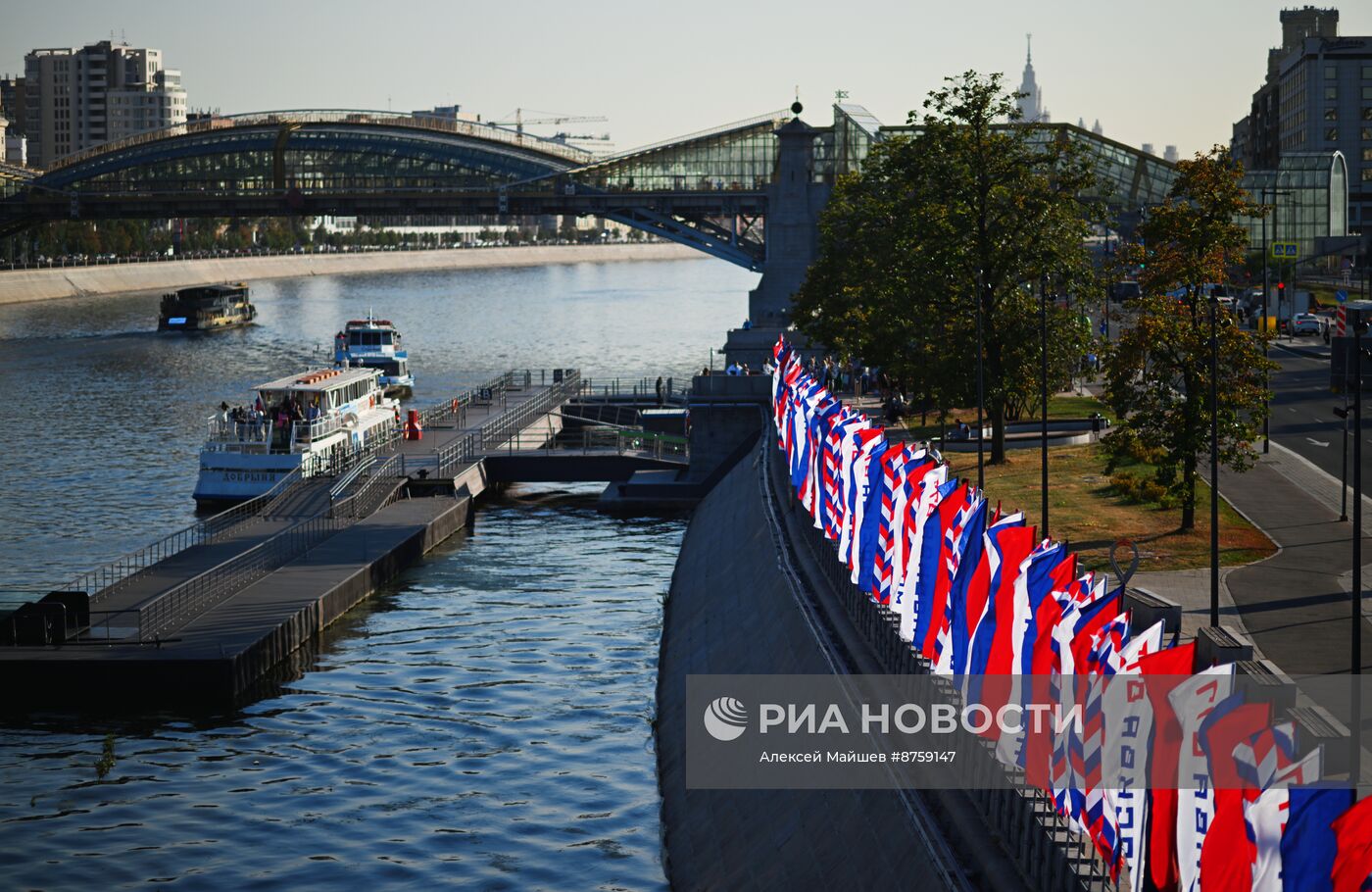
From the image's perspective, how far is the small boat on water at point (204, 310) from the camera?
159375 millimetres

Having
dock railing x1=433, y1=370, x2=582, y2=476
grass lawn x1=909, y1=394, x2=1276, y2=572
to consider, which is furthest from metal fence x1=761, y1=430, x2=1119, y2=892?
dock railing x1=433, y1=370, x2=582, y2=476

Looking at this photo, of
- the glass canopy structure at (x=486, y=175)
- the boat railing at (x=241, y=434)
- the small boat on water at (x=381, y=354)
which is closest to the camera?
the boat railing at (x=241, y=434)

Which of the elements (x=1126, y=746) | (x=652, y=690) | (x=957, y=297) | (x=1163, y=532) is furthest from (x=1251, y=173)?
(x=1126, y=746)

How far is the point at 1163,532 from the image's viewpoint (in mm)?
46625

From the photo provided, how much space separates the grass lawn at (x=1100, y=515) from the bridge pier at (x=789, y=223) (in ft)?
184

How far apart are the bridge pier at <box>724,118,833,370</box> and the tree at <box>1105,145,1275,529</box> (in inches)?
2576

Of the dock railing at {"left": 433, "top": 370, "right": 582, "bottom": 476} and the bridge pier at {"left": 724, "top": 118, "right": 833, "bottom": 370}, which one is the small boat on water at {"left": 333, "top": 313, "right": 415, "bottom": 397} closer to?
the dock railing at {"left": 433, "top": 370, "right": 582, "bottom": 476}

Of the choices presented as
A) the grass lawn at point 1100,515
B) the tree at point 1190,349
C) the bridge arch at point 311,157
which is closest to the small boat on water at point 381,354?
the bridge arch at point 311,157

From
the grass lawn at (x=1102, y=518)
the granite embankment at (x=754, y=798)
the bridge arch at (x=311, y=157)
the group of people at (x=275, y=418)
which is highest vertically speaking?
the bridge arch at (x=311, y=157)

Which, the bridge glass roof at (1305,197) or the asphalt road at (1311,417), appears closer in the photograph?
the asphalt road at (1311,417)

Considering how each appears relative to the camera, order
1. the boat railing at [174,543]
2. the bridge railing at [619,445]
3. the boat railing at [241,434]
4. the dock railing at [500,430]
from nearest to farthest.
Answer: the boat railing at [174,543] < the boat railing at [241,434] < the dock railing at [500,430] < the bridge railing at [619,445]

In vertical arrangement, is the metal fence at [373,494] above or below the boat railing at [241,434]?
below

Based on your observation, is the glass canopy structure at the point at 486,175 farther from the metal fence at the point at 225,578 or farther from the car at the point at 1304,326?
the metal fence at the point at 225,578

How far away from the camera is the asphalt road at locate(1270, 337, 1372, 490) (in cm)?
6097
